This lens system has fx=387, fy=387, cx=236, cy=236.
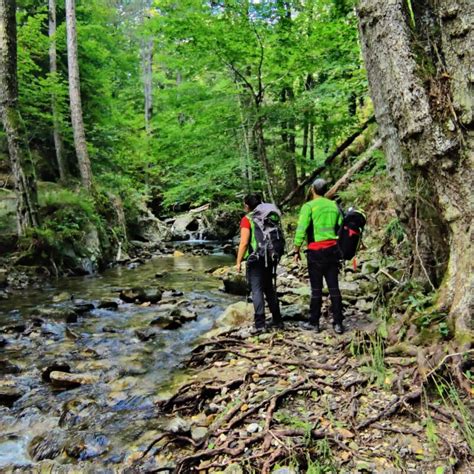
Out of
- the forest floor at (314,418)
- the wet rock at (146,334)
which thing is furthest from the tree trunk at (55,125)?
the forest floor at (314,418)

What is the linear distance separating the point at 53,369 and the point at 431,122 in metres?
5.19

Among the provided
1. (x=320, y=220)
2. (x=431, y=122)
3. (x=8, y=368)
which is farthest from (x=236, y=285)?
(x=431, y=122)

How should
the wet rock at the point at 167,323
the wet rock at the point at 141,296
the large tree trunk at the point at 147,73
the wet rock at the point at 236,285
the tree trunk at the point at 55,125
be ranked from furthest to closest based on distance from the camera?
the large tree trunk at the point at 147,73 < the tree trunk at the point at 55,125 < the wet rock at the point at 236,285 < the wet rock at the point at 141,296 < the wet rock at the point at 167,323

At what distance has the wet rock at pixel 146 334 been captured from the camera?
6340 mm

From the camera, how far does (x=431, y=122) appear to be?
367 centimetres

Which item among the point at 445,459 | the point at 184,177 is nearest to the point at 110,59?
the point at 184,177

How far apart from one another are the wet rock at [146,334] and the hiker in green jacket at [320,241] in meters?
2.68

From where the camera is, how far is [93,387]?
4.68 metres

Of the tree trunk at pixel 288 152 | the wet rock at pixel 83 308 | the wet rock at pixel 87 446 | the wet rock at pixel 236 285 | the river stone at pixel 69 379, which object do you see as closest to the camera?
the wet rock at pixel 87 446

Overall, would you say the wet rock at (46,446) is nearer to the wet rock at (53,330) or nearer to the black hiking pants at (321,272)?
the wet rock at (53,330)

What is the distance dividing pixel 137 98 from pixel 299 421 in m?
31.9

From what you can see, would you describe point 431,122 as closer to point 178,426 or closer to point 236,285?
point 178,426

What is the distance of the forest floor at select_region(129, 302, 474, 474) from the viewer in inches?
104

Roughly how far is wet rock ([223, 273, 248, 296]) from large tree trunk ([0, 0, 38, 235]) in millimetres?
5890
